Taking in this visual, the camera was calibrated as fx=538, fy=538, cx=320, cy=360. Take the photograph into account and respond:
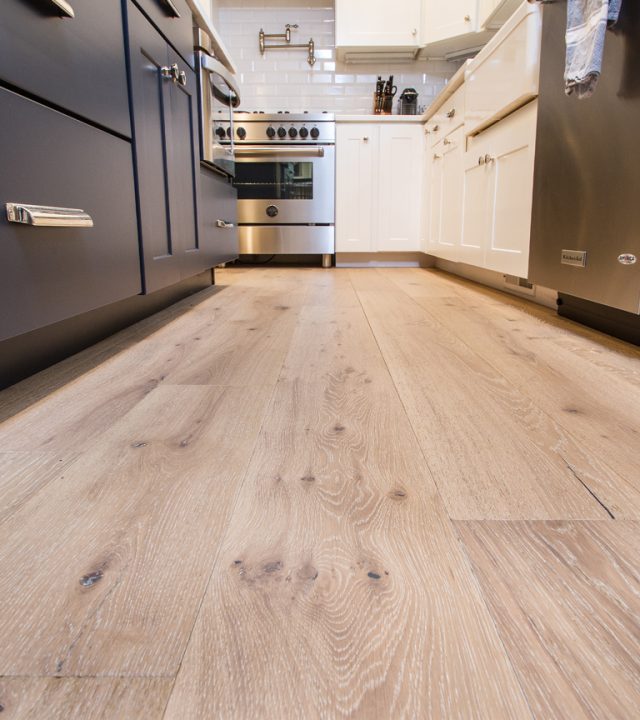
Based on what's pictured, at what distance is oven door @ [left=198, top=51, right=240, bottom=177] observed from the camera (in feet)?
6.38

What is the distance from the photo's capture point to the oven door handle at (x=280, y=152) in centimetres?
338

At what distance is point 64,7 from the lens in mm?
925

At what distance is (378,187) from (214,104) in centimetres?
167

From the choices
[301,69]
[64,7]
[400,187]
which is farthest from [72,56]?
[301,69]

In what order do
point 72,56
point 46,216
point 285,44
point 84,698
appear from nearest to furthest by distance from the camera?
1. point 84,698
2. point 46,216
3. point 72,56
4. point 285,44

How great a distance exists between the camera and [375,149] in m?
3.49

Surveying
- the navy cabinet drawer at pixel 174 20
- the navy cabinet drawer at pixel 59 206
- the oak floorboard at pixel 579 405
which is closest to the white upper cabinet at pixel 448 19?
the navy cabinet drawer at pixel 174 20

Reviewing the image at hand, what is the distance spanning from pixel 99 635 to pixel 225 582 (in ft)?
0.32

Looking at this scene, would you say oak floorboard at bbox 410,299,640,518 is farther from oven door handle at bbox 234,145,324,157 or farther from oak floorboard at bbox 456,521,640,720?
oven door handle at bbox 234,145,324,157

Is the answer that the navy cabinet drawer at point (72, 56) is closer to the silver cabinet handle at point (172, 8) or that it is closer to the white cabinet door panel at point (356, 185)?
the silver cabinet handle at point (172, 8)

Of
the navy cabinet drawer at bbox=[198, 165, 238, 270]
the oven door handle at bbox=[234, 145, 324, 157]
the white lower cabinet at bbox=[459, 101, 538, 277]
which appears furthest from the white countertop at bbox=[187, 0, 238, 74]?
the white lower cabinet at bbox=[459, 101, 538, 277]

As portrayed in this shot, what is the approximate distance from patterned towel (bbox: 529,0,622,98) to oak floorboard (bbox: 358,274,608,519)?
0.68 meters

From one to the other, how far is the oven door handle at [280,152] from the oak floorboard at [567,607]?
326 centimetres

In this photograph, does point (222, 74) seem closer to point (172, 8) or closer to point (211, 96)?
point (211, 96)
